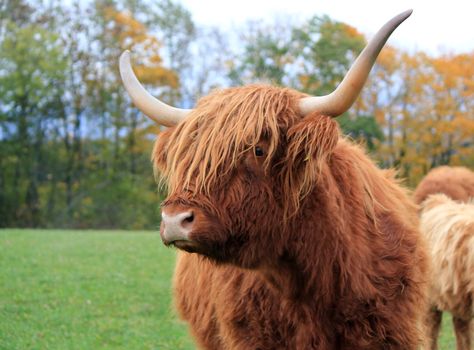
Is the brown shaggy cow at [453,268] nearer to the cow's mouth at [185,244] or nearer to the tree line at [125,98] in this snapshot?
the cow's mouth at [185,244]

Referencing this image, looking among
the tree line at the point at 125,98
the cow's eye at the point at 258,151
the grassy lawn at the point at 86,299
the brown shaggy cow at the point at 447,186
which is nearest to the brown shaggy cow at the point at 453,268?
the brown shaggy cow at the point at 447,186

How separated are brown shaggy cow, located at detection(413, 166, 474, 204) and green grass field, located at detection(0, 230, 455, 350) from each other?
5.89 feet

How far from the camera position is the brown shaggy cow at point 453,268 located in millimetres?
5980

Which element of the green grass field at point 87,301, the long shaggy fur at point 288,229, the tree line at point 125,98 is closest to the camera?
the long shaggy fur at point 288,229

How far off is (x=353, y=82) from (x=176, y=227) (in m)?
1.08

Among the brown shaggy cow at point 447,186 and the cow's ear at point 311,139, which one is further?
the brown shaggy cow at point 447,186

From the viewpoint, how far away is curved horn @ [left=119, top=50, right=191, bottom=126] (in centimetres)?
363

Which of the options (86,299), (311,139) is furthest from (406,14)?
(86,299)

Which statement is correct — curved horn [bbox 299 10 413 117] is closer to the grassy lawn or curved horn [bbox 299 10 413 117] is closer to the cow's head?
the cow's head

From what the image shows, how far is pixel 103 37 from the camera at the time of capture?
38.2 meters

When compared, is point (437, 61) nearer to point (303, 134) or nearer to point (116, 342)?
point (116, 342)

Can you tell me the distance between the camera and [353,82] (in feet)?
9.89

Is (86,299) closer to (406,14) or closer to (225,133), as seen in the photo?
(225,133)

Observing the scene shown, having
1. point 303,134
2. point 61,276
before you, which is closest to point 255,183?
point 303,134
